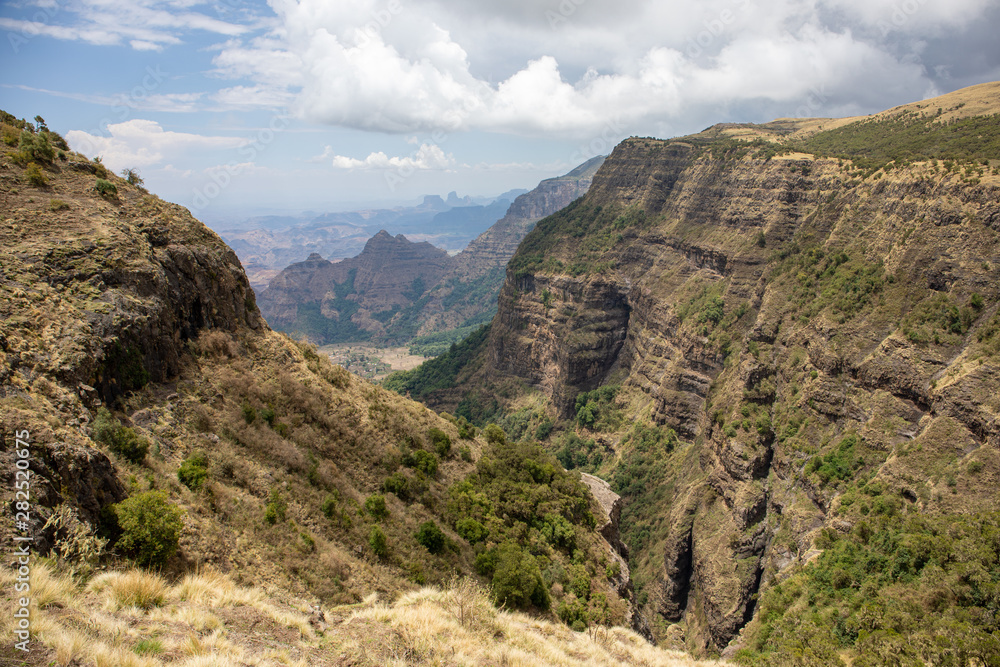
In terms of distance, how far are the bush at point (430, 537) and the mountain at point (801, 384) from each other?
1684 cm

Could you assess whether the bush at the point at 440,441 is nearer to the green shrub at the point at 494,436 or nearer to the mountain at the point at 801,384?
the green shrub at the point at 494,436

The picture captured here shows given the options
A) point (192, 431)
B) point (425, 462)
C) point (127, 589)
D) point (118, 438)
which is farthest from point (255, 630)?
point (425, 462)

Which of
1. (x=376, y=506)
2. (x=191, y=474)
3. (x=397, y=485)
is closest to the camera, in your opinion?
(x=191, y=474)

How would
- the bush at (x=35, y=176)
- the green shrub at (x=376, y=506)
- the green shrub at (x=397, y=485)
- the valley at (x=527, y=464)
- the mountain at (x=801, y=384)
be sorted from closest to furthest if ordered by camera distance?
1. the valley at (x=527, y=464)
2. the bush at (x=35, y=176)
3. the green shrub at (x=376, y=506)
4. the green shrub at (x=397, y=485)
5. the mountain at (x=801, y=384)

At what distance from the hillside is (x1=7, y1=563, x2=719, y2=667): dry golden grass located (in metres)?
0.09

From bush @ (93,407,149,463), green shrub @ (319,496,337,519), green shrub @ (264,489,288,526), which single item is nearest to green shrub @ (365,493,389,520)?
green shrub @ (319,496,337,519)

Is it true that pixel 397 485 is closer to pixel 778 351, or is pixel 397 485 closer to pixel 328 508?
pixel 328 508

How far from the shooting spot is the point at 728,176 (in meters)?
75.6

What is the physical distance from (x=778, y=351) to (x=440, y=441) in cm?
3866

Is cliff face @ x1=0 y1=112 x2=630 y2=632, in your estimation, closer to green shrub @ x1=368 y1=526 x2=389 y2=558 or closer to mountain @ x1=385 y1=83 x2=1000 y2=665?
green shrub @ x1=368 y1=526 x2=389 y2=558

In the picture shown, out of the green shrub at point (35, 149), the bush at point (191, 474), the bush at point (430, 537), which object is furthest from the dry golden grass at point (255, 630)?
the green shrub at point (35, 149)

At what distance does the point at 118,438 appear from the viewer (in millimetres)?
15391

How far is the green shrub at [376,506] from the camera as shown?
22719mm

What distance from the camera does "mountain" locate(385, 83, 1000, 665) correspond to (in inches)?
1071
